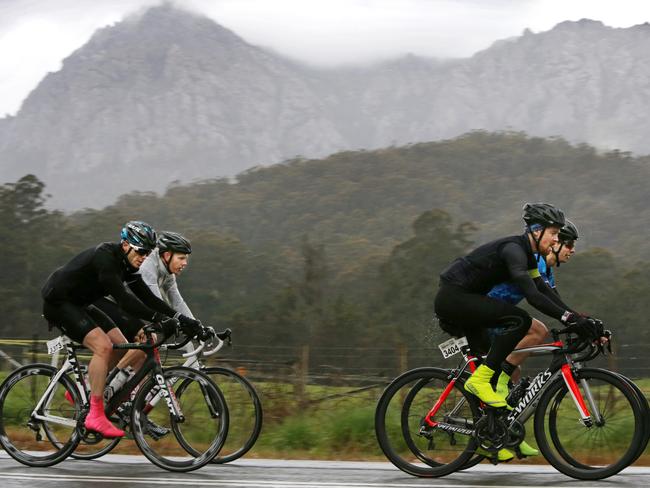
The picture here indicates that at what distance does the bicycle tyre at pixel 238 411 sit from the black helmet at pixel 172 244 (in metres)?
0.95

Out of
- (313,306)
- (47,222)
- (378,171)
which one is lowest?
(313,306)

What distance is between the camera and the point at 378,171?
114 metres

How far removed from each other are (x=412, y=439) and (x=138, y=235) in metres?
2.36

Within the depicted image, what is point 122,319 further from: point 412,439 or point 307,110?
point 307,110

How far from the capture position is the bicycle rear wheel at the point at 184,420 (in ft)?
21.8

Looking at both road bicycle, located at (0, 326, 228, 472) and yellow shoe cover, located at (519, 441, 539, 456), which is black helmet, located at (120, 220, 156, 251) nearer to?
road bicycle, located at (0, 326, 228, 472)

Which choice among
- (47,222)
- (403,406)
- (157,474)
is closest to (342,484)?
(403,406)

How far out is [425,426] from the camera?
6.56 m

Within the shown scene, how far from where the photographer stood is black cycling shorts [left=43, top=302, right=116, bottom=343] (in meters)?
6.80


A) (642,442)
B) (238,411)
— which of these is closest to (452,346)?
(642,442)

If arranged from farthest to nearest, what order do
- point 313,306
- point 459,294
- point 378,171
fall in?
point 378,171 < point 313,306 < point 459,294

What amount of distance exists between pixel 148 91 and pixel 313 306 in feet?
434

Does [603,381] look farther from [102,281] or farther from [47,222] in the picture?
[47,222]

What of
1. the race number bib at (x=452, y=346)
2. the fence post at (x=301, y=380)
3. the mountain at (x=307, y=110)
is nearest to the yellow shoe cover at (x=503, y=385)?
the race number bib at (x=452, y=346)
